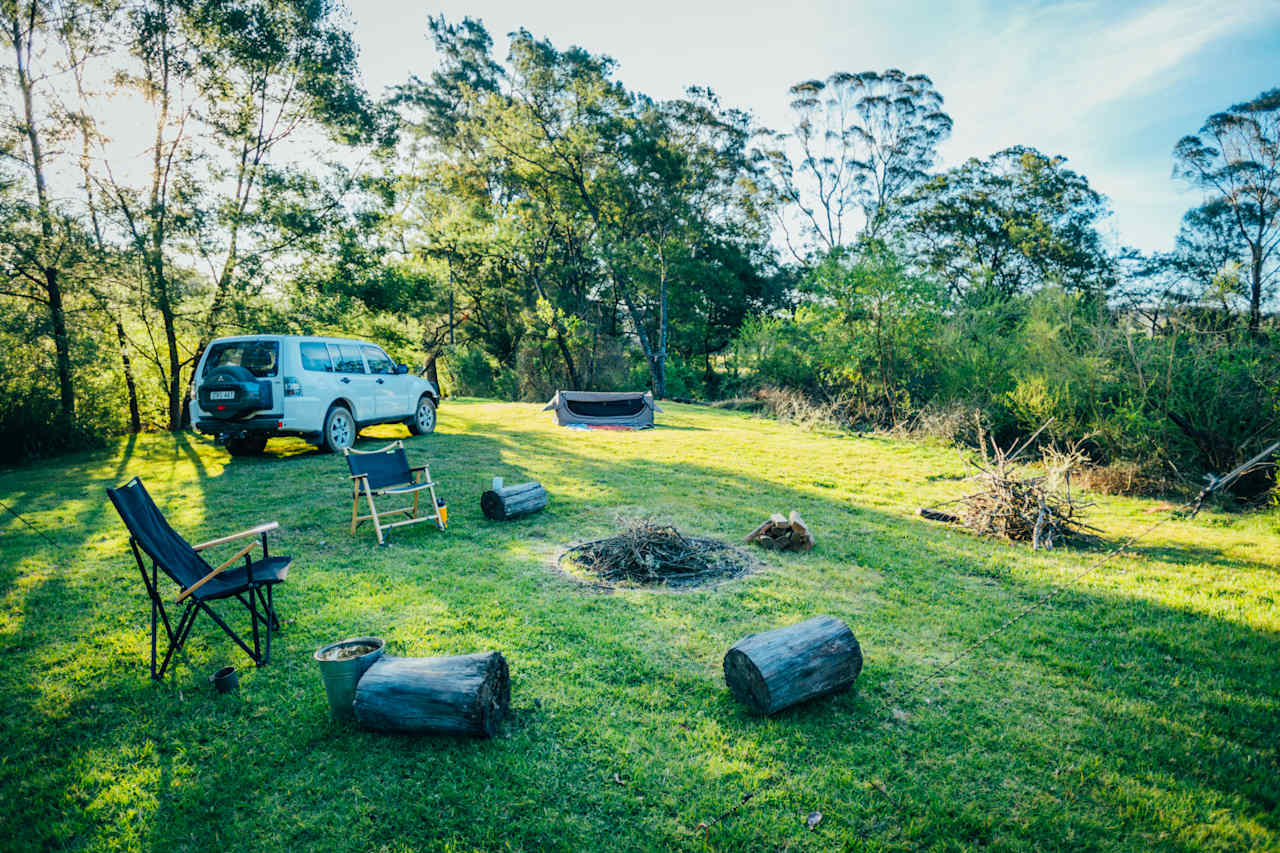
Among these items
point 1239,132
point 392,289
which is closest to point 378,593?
point 392,289

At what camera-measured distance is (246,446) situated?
30.5ft

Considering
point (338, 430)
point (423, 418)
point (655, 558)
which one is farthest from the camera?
point (423, 418)

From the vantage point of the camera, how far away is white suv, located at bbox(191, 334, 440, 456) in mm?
7977

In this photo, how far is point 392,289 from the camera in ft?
46.9

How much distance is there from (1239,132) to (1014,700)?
24.9 metres

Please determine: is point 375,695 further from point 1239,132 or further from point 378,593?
point 1239,132

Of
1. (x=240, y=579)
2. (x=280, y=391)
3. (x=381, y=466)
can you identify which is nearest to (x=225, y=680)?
(x=240, y=579)

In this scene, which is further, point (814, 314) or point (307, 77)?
point (814, 314)

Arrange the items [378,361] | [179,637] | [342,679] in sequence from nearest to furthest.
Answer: [342,679]
[179,637]
[378,361]

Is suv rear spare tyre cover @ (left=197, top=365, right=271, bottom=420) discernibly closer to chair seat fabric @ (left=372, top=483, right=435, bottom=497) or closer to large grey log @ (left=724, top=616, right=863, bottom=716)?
chair seat fabric @ (left=372, top=483, right=435, bottom=497)

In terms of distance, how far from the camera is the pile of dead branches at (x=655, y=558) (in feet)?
15.2

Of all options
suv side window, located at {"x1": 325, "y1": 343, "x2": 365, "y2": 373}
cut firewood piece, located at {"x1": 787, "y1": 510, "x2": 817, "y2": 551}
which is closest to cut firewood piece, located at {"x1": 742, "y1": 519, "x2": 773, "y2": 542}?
cut firewood piece, located at {"x1": 787, "y1": 510, "x2": 817, "y2": 551}

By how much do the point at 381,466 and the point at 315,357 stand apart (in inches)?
146

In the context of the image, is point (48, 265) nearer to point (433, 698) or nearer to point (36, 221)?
point (36, 221)
